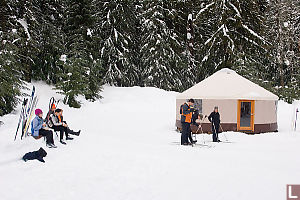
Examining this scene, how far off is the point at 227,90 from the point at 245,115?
49.1 inches

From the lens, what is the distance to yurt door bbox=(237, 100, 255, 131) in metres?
11.8

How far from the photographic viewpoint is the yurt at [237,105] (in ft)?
38.7

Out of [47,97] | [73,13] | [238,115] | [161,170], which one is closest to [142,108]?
[47,97]

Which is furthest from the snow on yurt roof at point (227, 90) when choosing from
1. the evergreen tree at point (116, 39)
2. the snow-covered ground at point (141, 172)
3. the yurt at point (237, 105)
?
the evergreen tree at point (116, 39)

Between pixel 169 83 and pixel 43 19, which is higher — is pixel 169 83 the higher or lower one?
the lower one

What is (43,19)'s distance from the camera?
1767 centimetres

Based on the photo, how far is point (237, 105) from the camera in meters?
11.8

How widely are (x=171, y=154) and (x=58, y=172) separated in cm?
268

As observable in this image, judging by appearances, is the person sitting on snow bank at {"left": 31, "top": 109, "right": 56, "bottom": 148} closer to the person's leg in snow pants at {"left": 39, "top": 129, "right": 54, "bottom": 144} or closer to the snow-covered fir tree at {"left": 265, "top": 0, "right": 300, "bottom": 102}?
the person's leg in snow pants at {"left": 39, "top": 129, "right": 54, "bottom": 144}

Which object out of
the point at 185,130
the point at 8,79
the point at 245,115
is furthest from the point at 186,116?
the point at 8,79

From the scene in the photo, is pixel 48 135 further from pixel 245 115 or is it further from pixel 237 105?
pixel 245 115

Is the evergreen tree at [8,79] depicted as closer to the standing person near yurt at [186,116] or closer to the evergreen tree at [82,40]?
the evergreen tree at [82,40]

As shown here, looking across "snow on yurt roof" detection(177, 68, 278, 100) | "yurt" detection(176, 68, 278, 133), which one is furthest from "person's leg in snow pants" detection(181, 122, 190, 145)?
"snow on yurt roof" detection(177, 68, 278, 100)

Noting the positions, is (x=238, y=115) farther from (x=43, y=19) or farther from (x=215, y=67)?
(x=43, y=19)
